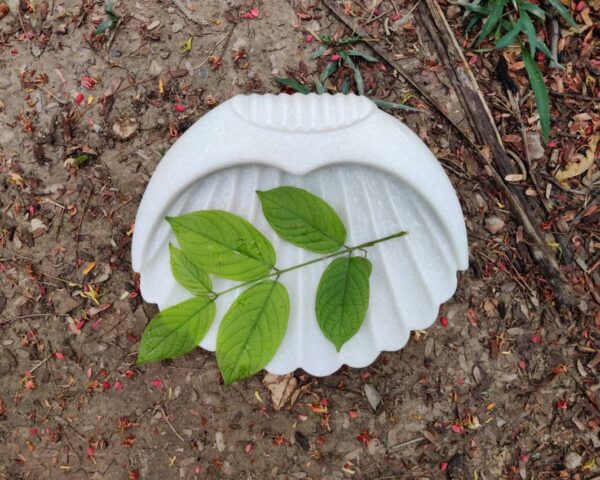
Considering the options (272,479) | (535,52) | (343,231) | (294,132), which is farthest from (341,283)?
(535,52)

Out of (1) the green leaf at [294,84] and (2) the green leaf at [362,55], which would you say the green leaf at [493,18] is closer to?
(2) the green leaf at [362,55]

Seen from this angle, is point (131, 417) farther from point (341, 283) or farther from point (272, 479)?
point (341, 283)

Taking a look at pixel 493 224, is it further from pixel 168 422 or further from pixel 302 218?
pixel 168 422

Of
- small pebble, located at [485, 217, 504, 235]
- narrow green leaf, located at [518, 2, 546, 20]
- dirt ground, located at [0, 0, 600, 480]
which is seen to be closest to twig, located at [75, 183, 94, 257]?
dirt ground, located at [0, 0, 600, 480]

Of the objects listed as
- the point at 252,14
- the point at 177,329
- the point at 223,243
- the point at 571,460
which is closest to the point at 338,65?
the point at 252,14

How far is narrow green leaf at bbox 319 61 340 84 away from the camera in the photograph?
0.92m

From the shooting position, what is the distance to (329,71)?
918 millimetres

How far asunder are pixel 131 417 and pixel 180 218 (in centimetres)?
45

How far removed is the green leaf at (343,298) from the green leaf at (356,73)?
1.02 ft

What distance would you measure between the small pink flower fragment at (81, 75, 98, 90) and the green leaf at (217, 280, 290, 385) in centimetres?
47

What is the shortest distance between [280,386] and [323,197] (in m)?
0.36

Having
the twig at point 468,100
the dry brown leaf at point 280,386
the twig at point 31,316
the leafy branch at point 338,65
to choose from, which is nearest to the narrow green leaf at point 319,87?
the leafy branch at point 338,65

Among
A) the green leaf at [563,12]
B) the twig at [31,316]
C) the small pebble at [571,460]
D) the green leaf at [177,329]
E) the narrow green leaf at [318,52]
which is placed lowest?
the small pebble at [571,460]

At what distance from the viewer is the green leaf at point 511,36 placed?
0.90 metres
